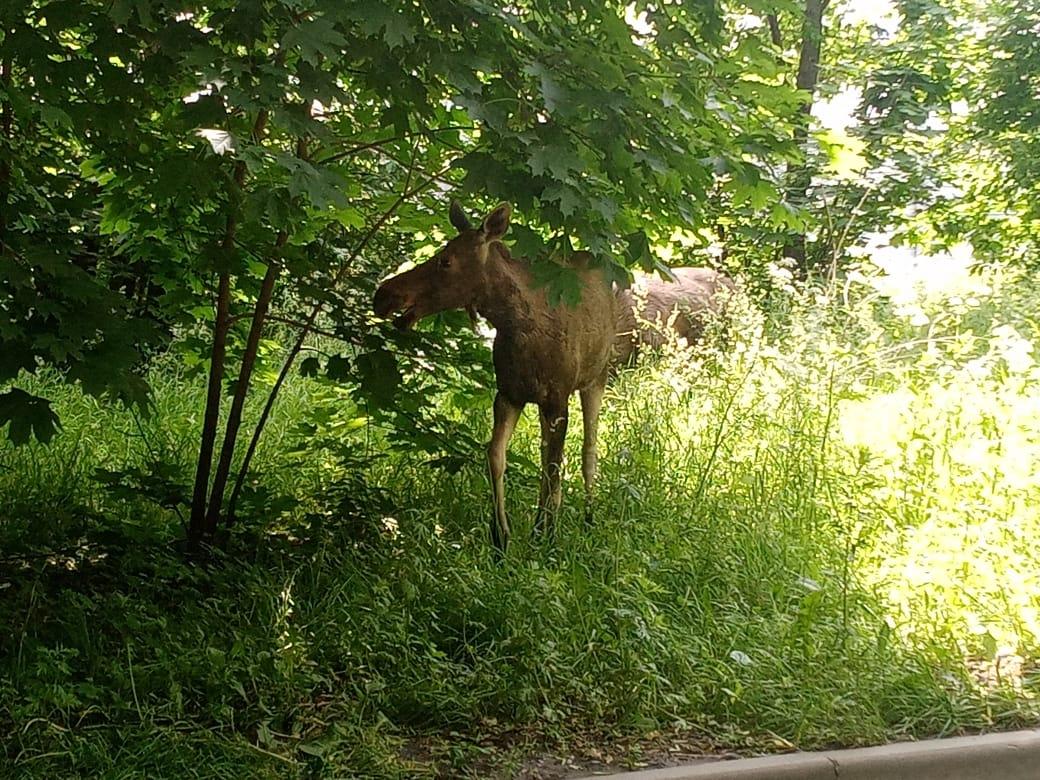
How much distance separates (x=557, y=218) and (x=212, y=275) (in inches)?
93.4

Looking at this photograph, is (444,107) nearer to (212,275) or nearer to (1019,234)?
(212,275)

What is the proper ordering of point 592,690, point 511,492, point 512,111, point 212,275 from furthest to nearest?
point 511,492
point 212,275
point 592,690
point 512,111

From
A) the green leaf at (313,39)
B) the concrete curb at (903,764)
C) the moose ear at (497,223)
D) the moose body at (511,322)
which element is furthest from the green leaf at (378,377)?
the concrete curb at (903,764)

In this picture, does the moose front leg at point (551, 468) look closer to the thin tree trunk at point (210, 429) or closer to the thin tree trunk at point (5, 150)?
the thin tree trunk at point (210, 429)

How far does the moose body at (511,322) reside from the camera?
4.50m

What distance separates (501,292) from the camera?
462 cm

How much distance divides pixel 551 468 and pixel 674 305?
283cm

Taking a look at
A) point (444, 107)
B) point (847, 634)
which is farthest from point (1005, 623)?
point (444, 107)

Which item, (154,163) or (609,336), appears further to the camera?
(609,336)

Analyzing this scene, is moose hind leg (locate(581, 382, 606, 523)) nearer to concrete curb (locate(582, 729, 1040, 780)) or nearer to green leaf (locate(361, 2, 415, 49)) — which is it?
concrete curb (locate(582, 729, 1040, 780))

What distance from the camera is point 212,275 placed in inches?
197

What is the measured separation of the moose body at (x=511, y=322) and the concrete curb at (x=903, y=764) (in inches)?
66.2

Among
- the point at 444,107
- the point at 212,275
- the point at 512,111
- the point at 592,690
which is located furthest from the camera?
the point at 212,275

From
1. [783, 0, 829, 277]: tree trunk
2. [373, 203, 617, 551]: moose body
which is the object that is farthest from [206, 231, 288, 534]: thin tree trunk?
[783, 0, 829, 277]: tree trunk
